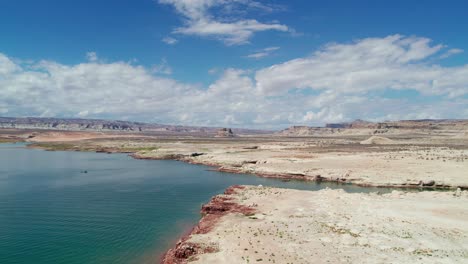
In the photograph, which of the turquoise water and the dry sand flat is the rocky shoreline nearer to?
the dry sand flat

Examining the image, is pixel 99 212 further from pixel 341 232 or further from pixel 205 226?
pixel 341 232

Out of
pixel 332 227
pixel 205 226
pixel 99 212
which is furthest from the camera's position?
pixel 99 212

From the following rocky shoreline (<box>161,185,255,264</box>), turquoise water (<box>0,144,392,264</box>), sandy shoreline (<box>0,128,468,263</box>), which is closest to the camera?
sandy shoreline (<box>0,128,468,263</box>)

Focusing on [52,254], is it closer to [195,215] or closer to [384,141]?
[195,215]

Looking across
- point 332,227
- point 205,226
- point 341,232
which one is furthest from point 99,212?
point 341,232

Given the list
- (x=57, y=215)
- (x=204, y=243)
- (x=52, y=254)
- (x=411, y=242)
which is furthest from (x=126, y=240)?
(x=411, y=242)

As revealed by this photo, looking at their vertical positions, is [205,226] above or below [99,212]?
above

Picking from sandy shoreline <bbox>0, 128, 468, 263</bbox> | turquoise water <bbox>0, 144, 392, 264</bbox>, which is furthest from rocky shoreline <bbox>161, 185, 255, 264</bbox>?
turquoise water <bbox>0, 144, 392, 264</bbox>
